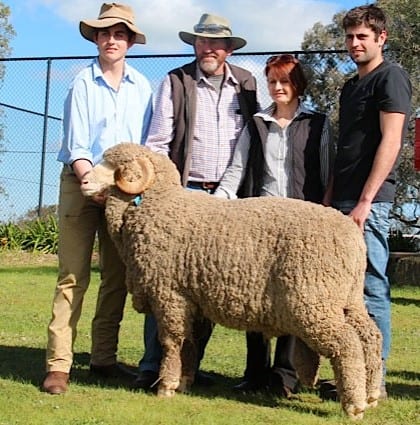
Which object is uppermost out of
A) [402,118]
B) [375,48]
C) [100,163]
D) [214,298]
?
[375,48]

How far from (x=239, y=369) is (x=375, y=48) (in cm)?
266

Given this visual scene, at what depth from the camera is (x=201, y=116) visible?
5.59m

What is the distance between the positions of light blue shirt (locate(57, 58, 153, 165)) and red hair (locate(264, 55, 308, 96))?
3.07 feet

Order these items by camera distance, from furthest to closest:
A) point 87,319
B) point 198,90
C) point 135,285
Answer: point 87,319 < point 198,90 < point 135,285

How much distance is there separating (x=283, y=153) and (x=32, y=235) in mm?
11512

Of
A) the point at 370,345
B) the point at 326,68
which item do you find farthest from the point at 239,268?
the point at 326,68

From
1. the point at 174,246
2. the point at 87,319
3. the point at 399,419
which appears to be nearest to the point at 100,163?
the point at 174,246

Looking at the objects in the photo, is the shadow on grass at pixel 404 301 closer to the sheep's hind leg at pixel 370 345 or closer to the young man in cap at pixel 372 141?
the young man in cap at pixel 372 141

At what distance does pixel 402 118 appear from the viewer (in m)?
4.96

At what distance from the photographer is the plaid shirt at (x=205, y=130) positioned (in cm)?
556

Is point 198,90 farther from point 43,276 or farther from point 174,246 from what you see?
point 43,276

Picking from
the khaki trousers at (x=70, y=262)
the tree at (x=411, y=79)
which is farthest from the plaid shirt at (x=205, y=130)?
the tree at (x=411, y=79)

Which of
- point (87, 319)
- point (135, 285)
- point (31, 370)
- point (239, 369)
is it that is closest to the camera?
point (135, 285)

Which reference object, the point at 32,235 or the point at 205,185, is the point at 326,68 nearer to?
the point at 32,235
